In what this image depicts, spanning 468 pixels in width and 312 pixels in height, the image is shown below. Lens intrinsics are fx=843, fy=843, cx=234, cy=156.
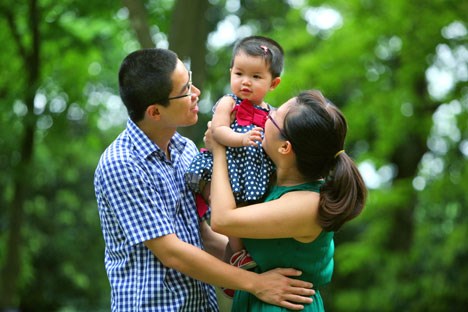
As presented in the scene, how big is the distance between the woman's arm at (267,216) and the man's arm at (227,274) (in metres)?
0.15

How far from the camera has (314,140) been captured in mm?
3488

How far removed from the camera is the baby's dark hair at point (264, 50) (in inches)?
147

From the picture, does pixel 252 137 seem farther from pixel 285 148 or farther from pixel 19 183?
pixel 19 183

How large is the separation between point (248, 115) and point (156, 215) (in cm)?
62

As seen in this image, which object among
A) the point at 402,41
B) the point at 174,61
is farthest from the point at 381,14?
the point at 174,61

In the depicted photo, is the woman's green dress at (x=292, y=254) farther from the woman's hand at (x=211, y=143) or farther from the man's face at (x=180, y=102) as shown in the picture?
the man's face at (x=180, y=102)

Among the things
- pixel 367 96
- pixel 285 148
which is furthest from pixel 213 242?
pixel 367 96

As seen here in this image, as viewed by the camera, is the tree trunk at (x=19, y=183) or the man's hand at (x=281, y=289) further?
the tree trunk at (x=19, y=183)

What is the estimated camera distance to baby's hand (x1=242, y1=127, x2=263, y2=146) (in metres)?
3.53

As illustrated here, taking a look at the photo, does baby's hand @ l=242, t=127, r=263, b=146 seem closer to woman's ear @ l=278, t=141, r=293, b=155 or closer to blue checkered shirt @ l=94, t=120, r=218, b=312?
woman's ear @ l=278, t=141, r=293, b=155

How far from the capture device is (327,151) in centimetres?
351

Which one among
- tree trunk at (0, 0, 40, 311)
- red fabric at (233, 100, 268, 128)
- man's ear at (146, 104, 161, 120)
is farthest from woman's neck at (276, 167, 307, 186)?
tree trunk at (0, 0, 40, 311)

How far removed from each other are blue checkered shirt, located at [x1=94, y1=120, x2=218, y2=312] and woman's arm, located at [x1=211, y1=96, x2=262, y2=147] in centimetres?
Answer: 28

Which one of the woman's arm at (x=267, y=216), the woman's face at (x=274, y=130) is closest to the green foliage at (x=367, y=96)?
the woman's face at (x=274, y=130)
